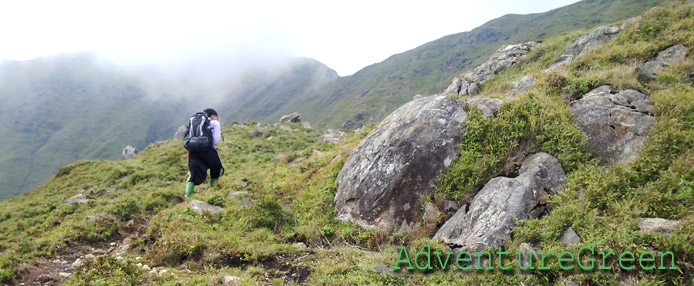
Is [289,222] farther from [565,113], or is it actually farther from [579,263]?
[565,113]

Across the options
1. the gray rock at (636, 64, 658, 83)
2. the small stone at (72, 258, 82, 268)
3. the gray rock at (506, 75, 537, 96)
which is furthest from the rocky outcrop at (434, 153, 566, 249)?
the small stone at (72, 258, 82, 268)

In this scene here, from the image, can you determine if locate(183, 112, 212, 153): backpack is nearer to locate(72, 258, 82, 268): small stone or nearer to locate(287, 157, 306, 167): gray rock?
locate(72, 258, 82, 268): small stone

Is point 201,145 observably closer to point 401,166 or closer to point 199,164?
point 199,164

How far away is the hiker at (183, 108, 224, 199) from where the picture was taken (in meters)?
10.6

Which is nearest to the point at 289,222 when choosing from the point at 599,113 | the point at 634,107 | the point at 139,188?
the point at 599,113

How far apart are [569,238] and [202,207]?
37.8ft

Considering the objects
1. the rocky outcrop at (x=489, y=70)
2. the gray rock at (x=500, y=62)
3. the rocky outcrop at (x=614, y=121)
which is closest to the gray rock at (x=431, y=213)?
the rocky outcrop at (x=614, y=121)

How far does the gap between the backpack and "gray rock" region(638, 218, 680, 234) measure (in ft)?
37.1

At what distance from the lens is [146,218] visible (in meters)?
13.0

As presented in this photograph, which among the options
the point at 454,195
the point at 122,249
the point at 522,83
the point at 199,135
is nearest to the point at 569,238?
the point at 454,195

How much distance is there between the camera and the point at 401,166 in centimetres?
1062

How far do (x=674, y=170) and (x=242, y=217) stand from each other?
11627 millimetres

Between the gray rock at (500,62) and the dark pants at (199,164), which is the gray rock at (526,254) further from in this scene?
the gray rock at (500,62)

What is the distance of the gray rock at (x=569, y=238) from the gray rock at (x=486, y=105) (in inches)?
209
